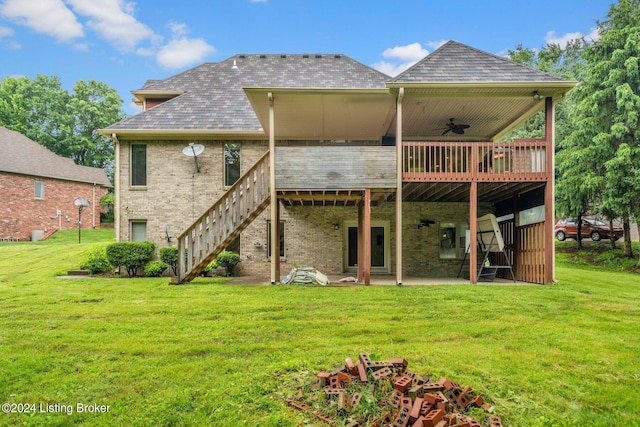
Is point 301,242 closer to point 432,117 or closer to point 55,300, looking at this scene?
point 432,117

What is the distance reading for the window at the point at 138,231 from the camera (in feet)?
43.9

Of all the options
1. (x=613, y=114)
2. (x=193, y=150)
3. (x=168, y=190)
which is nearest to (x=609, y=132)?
(x=613, y=114)

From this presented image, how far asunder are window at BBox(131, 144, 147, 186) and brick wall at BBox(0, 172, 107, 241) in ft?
48.8

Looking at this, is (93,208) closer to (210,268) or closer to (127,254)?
(127,254)

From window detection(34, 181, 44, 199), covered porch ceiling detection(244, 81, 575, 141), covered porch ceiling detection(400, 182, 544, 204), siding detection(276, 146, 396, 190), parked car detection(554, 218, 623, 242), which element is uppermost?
covered porch ceiling detection(244, 81, 575, 141)

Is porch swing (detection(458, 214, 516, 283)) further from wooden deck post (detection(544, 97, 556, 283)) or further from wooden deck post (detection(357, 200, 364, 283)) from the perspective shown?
wooden deck post (detection(357, 200, 364, 283))

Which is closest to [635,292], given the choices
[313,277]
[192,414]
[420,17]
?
[313,277]

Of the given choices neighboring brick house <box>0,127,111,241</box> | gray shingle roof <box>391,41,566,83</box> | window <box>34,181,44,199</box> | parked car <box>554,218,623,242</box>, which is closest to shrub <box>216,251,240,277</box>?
gray shingle roof <box>391,41,566,83</box>

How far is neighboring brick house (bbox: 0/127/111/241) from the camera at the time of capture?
75.0 feet

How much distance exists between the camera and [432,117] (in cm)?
1202

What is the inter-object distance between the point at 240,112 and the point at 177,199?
3.76m

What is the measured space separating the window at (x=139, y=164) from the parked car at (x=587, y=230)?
69.8 feet

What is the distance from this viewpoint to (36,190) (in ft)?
80.5

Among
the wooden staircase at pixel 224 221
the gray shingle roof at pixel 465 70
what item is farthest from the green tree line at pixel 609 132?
the wooden staircase at pixel 224 221
